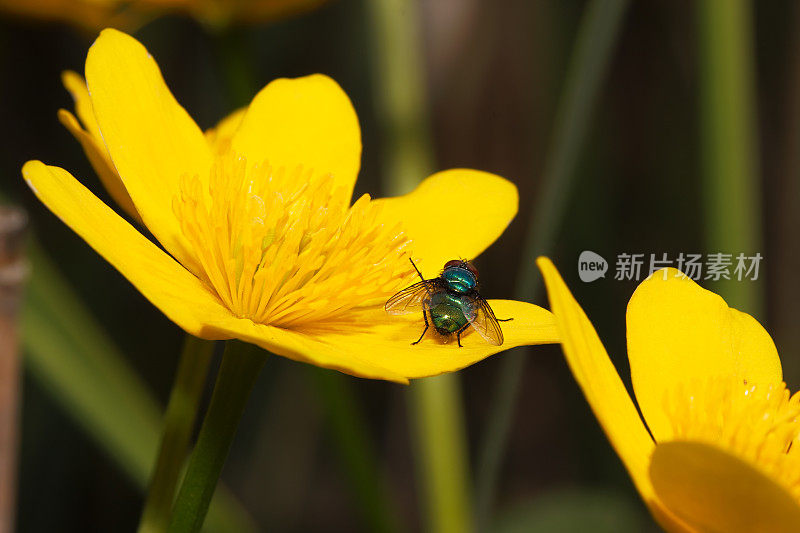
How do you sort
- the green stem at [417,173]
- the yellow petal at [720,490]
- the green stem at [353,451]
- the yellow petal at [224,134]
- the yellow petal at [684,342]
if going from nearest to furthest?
the yellow petal at [720,490] → the yellow petal at [684,342] → the yellow petal at [224,134] → the green stem at [353,451] → the green stem at [417,173]

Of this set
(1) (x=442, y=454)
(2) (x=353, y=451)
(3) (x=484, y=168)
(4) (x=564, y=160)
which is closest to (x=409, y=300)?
Result: (4) (x=564, y=160)

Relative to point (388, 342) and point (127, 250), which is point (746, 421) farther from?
point (127, 250)

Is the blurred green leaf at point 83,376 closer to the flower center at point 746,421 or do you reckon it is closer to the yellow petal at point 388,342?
the yellow petal at point 388,342

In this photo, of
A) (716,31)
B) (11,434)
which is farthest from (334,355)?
(716,31)

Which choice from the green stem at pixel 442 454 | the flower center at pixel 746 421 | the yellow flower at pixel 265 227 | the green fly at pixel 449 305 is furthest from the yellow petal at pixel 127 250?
the green stem at pixel 442 454

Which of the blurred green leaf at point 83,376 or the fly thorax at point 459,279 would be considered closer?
the fly thorax at point 459,279

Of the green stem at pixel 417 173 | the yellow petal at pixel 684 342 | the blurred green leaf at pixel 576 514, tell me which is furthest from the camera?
the blurred green leaf at pixel 576 514

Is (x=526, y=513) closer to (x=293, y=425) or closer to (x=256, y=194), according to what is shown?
(x=293, y=425)
